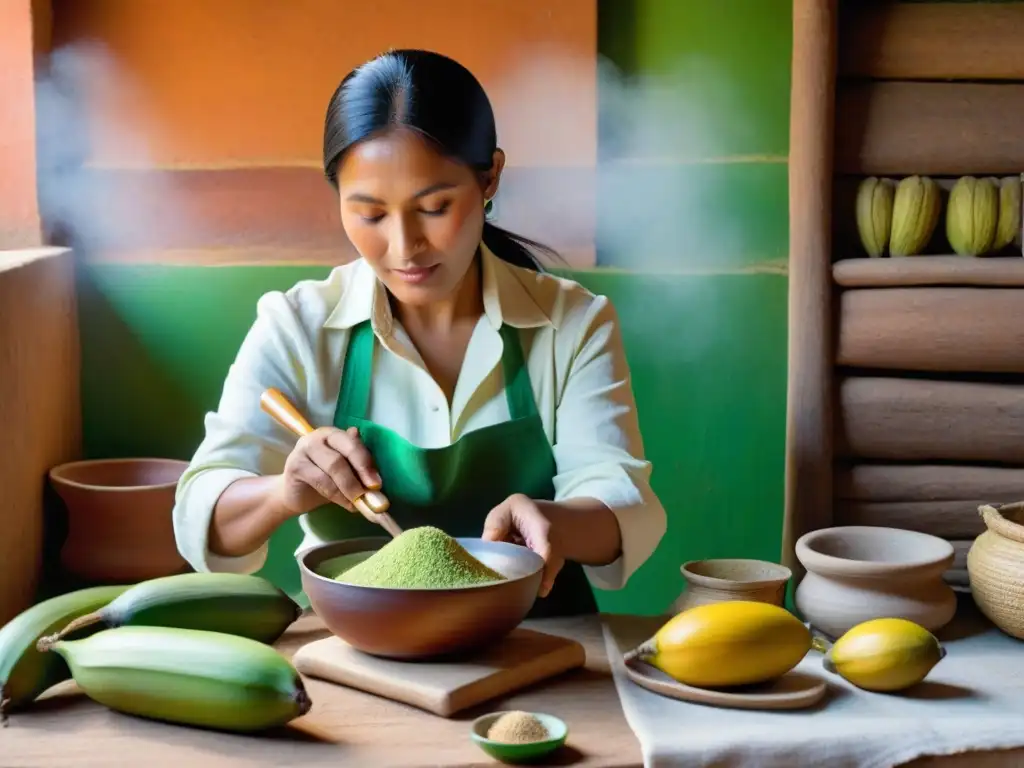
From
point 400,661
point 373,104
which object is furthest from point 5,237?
point 400,661

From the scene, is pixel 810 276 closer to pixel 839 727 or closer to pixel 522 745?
pixel 839 727

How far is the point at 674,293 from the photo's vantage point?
309cm

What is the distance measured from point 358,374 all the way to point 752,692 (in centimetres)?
98

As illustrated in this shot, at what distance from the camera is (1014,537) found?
6.82 ft

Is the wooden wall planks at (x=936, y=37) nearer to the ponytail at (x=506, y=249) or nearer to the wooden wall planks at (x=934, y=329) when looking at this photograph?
the wooden wall planks at (x=934, y=329)

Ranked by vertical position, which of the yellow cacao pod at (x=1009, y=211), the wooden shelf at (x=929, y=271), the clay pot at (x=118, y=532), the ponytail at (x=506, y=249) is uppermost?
the yellow cacao pod at (x=1009, y=211)

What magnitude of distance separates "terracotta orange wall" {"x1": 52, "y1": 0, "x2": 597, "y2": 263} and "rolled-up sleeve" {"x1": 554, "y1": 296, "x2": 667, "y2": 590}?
2.70 feet

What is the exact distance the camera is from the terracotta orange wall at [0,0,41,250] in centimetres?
283

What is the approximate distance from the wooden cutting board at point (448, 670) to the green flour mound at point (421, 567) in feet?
0.39

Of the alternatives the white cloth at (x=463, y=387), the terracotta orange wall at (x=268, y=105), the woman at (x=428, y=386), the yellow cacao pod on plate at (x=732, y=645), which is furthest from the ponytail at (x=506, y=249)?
the yellow cacao pod on plate at (x=732, y=645)

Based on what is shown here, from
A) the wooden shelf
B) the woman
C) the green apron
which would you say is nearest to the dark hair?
the woman

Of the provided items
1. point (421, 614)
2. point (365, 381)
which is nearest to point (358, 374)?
point (365, 381)

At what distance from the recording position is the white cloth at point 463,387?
2.11m

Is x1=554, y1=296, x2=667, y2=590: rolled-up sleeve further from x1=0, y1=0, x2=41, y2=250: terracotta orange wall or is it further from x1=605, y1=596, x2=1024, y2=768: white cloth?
x1=0, y1=0, x2=41, y2=250: terracotta orange wall
